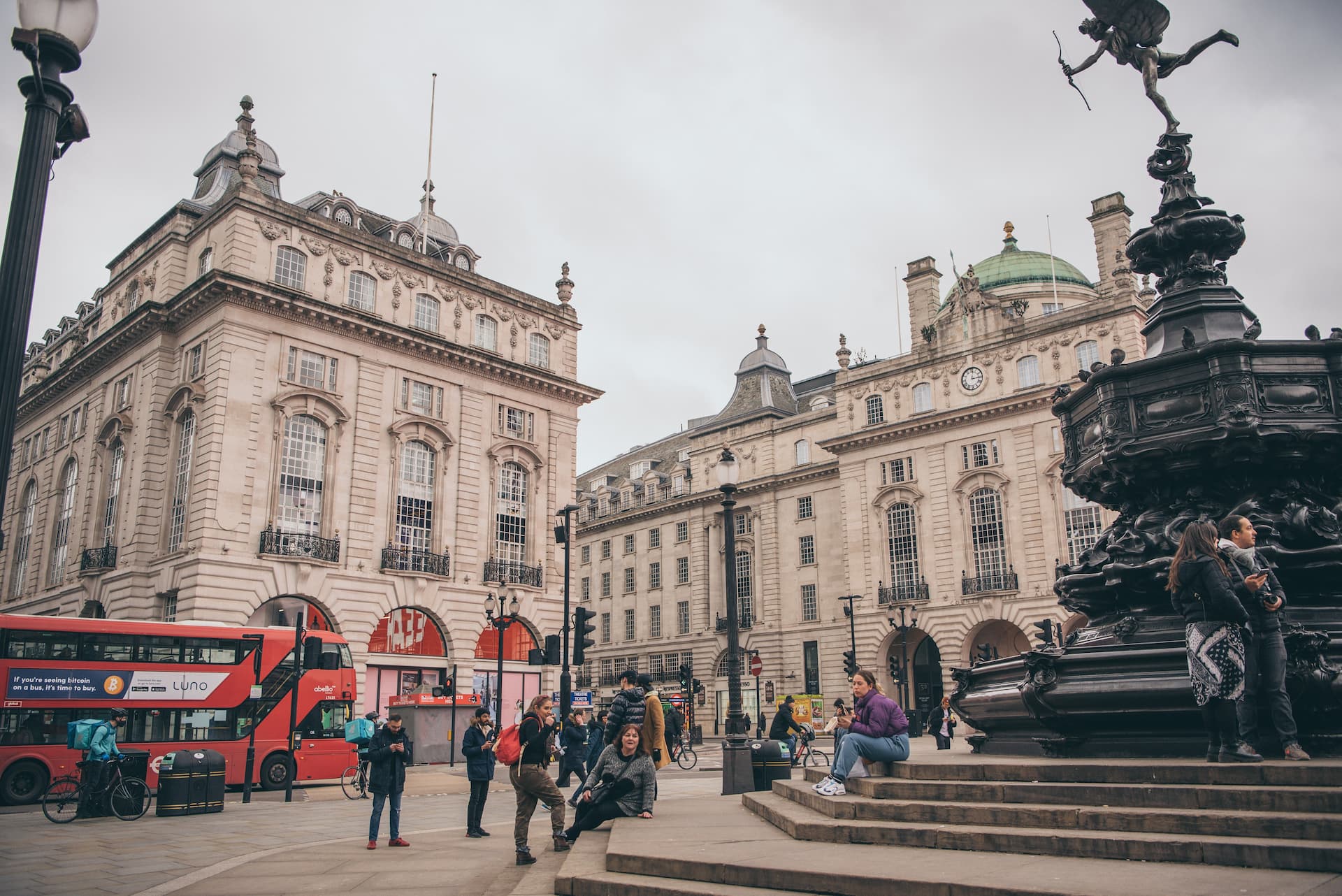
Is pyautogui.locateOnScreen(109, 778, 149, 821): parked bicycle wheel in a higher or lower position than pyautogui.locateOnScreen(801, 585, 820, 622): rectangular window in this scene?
lower

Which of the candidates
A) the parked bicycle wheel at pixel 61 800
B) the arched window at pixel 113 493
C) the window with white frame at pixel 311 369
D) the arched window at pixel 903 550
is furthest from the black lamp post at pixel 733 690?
the arched window at pixel 903 550

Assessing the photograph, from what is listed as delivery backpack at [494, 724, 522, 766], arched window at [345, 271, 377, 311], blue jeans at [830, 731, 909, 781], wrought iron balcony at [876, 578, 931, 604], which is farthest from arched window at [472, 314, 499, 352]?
blue jeans at [830, 731, 909, 781]

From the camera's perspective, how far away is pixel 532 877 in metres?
8.48

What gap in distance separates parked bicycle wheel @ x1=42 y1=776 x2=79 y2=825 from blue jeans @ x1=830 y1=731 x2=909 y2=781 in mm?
13707

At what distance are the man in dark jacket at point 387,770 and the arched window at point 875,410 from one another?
142 ft

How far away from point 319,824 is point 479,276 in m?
28.9

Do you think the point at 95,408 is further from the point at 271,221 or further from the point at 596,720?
the point at 596,720

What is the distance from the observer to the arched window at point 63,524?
39344mm

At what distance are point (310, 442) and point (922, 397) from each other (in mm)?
30615

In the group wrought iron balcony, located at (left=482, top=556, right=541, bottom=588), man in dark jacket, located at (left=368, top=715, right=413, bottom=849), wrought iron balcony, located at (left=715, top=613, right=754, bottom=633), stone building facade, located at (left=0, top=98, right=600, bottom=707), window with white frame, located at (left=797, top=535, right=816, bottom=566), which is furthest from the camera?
wrought iron balcony, located at (left=715, top=613, right=754, bottom=633)

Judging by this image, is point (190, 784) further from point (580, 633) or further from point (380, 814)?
point (580, 633)

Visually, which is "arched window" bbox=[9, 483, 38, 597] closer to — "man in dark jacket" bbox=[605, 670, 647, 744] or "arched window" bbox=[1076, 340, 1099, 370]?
"man in dark jacket" bbox=[605, 670, 647, 744]

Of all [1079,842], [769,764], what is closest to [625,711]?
[769,764]

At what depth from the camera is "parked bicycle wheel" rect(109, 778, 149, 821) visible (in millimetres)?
16281
